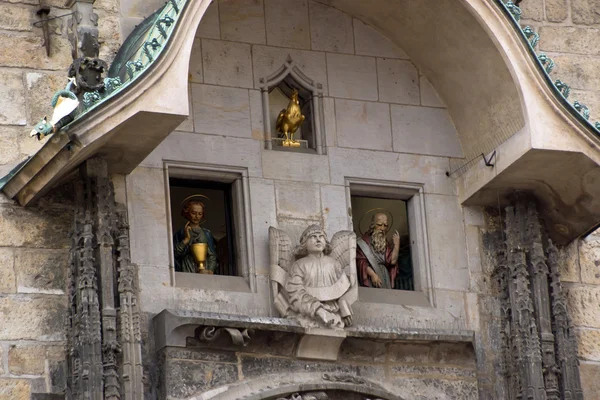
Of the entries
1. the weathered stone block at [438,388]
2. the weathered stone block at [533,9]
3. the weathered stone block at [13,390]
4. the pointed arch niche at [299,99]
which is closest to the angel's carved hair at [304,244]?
the pointed arch niche at [299,99]

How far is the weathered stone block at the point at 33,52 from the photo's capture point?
1358 cm

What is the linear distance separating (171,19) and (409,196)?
2.24 meters

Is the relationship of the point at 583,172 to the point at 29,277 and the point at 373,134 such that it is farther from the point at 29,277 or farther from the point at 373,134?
the point at 29,277

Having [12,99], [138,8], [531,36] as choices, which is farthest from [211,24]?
[531,36]

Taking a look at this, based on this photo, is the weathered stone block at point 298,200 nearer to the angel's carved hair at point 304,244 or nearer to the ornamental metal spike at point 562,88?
the angel's carved hair at point 304,244

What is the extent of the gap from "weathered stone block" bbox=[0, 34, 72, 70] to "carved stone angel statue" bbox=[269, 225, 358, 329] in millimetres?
1685

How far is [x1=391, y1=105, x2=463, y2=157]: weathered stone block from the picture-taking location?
14375 mm

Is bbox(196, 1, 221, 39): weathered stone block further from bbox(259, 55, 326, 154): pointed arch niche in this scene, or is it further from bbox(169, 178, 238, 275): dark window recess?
bbox(169, 178, 238, 275): dark window recess

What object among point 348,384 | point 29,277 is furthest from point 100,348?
point 348,384

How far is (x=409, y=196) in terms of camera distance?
14.3 metres

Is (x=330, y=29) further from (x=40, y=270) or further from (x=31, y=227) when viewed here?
(x=40, y=270)

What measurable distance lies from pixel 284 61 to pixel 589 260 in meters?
2.41

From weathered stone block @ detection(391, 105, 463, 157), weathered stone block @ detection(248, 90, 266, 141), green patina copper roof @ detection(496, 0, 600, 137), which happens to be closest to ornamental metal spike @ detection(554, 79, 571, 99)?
green patina copper roof @ detection(496, 0, 600, 137)

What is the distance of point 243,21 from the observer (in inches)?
558
